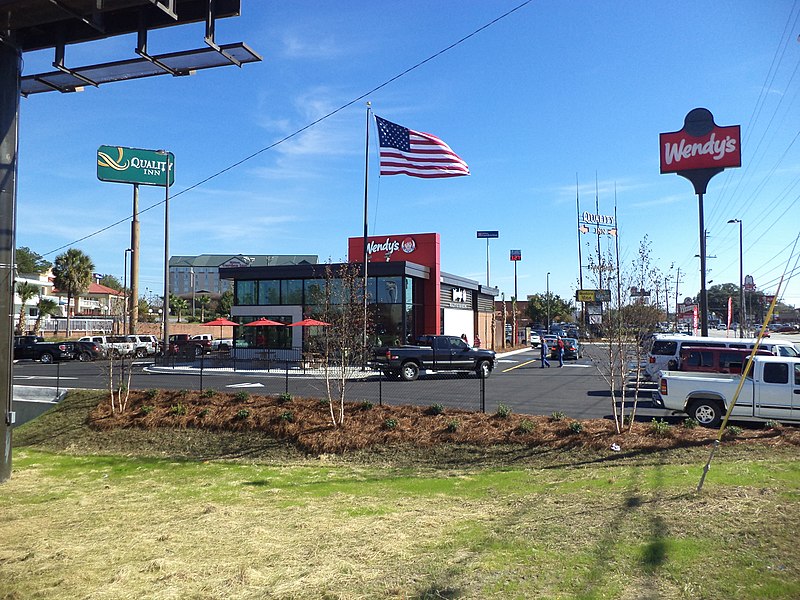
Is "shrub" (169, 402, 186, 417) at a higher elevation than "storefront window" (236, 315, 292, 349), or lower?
lower

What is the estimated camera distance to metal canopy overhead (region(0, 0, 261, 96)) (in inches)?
360

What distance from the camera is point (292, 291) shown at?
39.2 m

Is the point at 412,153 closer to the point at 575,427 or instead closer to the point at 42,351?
the point at 575,427

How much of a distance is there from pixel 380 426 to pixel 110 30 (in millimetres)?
9069

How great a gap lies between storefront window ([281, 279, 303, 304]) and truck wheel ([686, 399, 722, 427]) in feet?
91.0

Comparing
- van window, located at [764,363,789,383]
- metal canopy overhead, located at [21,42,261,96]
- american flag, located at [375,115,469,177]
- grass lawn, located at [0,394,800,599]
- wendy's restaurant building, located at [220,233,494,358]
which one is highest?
american flag, located at [375,115,469,177]

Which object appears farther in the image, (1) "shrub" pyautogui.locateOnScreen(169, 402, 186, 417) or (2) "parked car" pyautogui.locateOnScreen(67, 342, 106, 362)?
(2) "parked car" pyautogui.locateOnScreen(67, 342, 106, 362)

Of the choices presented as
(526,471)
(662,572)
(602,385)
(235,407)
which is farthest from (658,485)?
(602,385)

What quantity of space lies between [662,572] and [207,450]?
10.6 m

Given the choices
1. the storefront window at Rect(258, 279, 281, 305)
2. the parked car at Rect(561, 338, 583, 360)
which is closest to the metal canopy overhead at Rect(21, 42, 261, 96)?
the storefront window at Rect(258, 279, 281, 305)

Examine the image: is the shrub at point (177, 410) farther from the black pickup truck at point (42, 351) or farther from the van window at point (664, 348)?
the black pickup truck at point (42, 351)

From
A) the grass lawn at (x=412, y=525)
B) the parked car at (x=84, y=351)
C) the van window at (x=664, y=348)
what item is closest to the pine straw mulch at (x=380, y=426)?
the grass lawn at (x=412, y=525)

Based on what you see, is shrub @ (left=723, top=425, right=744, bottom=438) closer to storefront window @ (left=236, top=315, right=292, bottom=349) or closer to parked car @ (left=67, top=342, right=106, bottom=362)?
storefront window @ (left=236, top=315, right=292, bottom=349)

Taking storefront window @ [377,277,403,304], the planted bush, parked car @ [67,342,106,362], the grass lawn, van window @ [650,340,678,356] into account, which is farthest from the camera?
parked car @ [67,342,106,362]
